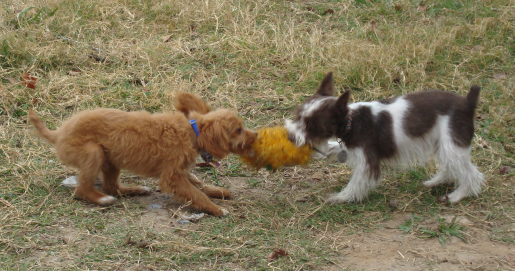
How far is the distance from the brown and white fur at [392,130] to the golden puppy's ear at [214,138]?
2.29 feet

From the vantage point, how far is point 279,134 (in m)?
5.33

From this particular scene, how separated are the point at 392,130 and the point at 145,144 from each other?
2414mm

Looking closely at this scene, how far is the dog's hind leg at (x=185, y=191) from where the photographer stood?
502 centimetres

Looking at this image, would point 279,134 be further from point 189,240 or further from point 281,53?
point 281,53

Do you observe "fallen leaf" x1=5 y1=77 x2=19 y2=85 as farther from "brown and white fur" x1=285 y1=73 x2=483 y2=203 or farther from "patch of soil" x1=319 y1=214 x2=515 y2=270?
"patch of soil" x1=319 y1=214 x2=515 y2=270

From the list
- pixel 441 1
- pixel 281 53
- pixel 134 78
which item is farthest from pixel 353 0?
pixel 134 78

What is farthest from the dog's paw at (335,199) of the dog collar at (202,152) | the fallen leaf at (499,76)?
the fallen leaf at (499,76)

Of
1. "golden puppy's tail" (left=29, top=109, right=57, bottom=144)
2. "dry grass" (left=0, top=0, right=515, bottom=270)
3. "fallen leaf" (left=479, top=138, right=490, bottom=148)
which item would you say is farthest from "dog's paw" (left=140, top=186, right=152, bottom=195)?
"fallen leaf" (left=479, top=138, right=490, bottom=148)

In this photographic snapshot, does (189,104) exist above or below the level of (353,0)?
below

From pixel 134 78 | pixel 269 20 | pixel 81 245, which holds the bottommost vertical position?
pixel 81 245

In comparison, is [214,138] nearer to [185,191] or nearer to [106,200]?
[185,191]

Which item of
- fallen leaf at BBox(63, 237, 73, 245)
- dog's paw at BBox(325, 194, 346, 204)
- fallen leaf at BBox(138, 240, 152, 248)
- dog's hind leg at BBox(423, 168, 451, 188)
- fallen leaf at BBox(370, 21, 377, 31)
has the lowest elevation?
fallen leaf at BBox(63, 237, 73, 245)

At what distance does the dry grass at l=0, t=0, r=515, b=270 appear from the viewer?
15.1 feet

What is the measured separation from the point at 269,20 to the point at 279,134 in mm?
4453
